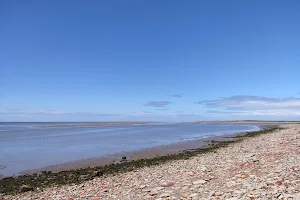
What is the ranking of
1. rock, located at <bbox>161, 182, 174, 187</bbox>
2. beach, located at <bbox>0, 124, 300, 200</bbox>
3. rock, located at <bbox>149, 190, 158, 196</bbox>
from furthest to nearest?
rock, located at <bbox>161, 182, 174, 187</bbox>, rock, located at <bbox>149, 190, 158, 196</bbox>, beach, located at <bbox>0, 124, 300, 200</bbox>

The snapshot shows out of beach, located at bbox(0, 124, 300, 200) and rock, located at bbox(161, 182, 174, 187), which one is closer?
beach, located at bbox(0, 124, 300, 200)

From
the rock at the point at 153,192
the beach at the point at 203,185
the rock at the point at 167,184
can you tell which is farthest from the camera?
the rock at the point at 167,184

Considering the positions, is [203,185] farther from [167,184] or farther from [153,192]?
[153,192]

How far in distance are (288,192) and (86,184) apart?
28.9 ft

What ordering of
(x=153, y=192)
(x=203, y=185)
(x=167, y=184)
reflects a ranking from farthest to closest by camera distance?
1. (x=167, y=184)
2. (x=203, y=185)
3. (x=153, y=192)

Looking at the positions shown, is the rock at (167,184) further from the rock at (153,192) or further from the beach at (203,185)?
the rock at (153,192)

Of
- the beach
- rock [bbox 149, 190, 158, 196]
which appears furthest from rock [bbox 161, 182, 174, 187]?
rock [bbox 149, 190, 158, 196]

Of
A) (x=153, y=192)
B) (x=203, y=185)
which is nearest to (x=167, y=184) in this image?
(x=153, y=192)

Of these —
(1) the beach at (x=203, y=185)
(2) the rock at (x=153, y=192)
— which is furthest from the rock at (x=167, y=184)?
(2) the rock at (x=153, y=192)

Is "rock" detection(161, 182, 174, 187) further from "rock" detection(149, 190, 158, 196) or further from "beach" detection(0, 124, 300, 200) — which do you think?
"rock" detection(149, 190, 158, 196)

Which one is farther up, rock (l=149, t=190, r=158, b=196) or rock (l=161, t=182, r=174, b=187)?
rock (l=161, t=182, r=174, b=187)

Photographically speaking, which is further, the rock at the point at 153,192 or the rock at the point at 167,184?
the rock at the point at 167,184

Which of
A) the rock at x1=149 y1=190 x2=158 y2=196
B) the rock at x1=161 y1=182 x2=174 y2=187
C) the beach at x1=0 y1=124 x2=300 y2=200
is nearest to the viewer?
the beach at x1=0 y1=124 x2=300 y2=200

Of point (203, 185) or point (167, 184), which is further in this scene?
point (167, 184)
